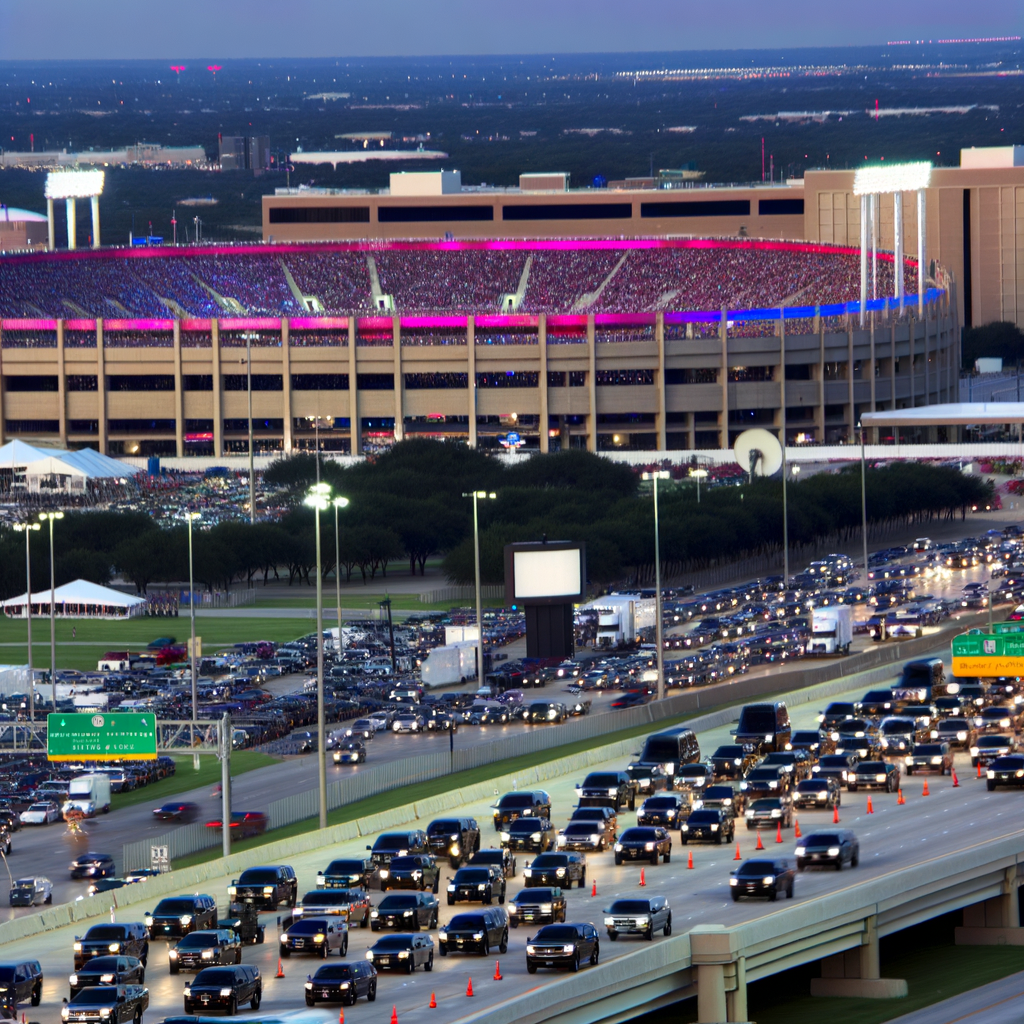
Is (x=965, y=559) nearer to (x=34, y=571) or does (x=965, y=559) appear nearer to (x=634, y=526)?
(x=634, y=526)

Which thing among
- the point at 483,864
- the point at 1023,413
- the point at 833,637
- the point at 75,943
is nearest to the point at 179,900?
the point at 75,943

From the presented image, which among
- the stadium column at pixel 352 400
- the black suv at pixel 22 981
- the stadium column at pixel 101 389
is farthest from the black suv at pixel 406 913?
the stadium column at pixel 101 389

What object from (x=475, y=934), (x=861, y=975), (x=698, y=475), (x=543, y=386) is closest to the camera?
(x=475, y=934)

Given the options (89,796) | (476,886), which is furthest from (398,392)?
(476,886)

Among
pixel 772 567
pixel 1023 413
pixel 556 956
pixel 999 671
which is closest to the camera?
pixel 556 956

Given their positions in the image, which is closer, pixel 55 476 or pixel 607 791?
pixel 607 791

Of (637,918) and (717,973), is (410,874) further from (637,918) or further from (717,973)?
(717,973)
